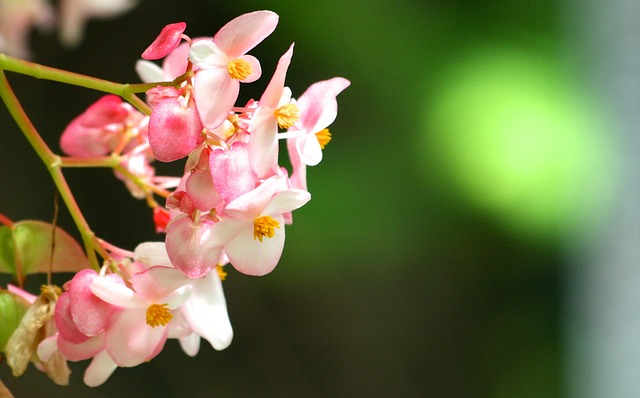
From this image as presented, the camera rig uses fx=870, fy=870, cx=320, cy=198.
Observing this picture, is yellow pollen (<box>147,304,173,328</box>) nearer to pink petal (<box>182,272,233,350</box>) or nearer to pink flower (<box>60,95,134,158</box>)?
pink petal (<box>182,272,233,350</box>)

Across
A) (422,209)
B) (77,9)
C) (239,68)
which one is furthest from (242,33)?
(422,209)

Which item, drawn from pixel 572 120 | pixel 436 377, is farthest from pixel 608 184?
pixel 436 377

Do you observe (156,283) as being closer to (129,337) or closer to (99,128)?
(129,337)

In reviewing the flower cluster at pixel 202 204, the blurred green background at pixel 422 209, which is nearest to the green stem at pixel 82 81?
the flower cluster at pixel 202 204

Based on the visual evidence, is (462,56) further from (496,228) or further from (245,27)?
(245,27)

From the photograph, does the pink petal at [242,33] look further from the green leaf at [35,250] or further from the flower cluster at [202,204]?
the green leaf at [35,250]

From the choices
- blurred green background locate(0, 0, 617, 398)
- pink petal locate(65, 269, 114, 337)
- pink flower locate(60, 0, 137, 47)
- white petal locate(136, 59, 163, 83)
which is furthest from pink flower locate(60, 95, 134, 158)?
blurred green background locate(0, 0, 617, 398)
